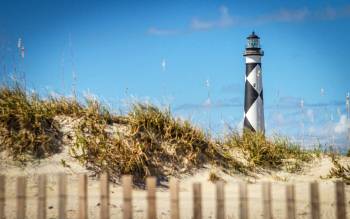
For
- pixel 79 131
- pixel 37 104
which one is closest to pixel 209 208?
pixel 79 131

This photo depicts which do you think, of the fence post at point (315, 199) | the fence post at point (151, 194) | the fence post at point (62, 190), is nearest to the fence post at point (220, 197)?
the fence post at point (151, 194)

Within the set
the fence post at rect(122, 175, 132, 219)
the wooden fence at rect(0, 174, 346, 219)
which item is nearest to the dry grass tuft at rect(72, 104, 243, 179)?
the wooden fence at rect(0, 174, 346, 219)

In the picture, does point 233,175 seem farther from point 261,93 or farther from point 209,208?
point 261,93

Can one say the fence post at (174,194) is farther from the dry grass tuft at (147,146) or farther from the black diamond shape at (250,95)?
the black diamond shape at (250,95)

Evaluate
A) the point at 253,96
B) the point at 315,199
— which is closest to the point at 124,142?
the point at 315,199

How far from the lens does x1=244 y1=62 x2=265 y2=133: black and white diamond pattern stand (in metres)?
15.4

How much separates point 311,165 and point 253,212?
3.70m

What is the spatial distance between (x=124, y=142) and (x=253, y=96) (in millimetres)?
6910

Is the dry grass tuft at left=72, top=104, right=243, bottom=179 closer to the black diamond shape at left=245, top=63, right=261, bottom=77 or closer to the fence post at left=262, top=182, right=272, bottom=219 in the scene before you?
the fence post at left=262, top=182, right=272, bottom=219

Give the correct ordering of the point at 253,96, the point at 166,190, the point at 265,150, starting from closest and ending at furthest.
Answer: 1. the point at 166,190
2. the point at 265,150
3. the point at 253,96

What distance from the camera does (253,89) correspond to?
606 inches

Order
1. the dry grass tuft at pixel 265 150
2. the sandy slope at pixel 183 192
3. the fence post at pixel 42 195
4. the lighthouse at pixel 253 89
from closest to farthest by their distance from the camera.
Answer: the fence post at pixel 42 195 → the sandy slope at pixel 183 192 → the dry grass tuft at pixel 265 150 → the lighthouse at pixel 253 89

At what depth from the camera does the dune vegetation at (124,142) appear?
8.95 m

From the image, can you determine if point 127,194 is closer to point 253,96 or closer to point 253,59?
point 253,96
